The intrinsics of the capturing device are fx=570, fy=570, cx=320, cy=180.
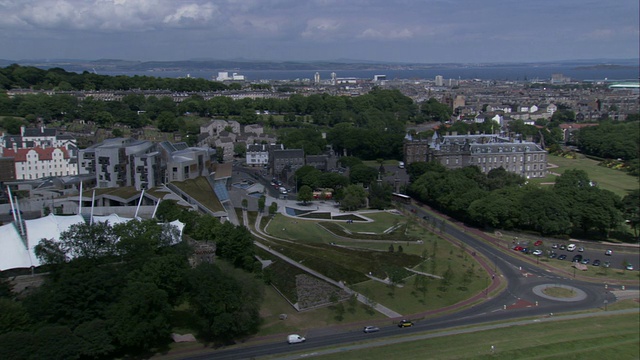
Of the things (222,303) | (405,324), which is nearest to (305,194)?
(405,324)

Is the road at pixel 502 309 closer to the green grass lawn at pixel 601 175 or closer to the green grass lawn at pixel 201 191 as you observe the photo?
the green grass lawn at pixel 201 191

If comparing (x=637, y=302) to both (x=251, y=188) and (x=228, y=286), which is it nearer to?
(x=228, y=286)

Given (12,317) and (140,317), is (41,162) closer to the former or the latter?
Answer: (12,317)

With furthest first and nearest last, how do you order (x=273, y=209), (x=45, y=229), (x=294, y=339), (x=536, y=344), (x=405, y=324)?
(x=273, y=209) → (x=45, y=229) → (x=405, y=324) → (x=294, y=339) → (x=536, y=344)

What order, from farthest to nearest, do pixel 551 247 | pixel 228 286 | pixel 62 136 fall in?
pixel 62 136 → pixel 551 247 → pixel 228 286

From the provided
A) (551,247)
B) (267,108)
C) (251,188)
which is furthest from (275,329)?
(267,108)

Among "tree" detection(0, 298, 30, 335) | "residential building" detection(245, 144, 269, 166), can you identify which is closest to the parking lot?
"tree" detection(0, 298, 30, 335)
